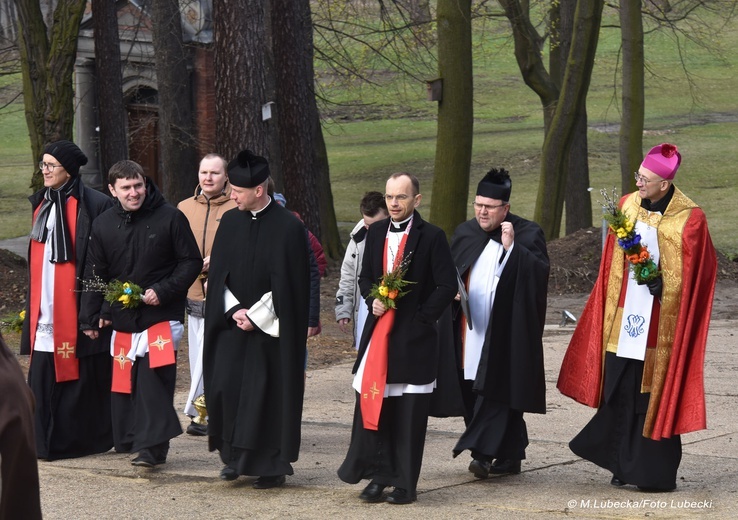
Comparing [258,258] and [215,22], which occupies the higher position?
[215,22]

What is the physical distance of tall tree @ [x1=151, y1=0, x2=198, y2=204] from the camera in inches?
854

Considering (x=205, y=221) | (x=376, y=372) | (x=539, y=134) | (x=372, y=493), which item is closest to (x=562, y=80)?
(x=205, y=221)

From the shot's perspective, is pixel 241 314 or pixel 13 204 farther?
pixel 13 204

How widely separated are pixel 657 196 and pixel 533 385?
1.36 metres

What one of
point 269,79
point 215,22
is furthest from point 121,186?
point 269,79

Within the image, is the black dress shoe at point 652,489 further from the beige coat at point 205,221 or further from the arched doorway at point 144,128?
the arched doorway at point 144,128

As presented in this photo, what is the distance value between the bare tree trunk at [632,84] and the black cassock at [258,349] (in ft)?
42.7

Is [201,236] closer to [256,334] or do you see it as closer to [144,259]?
[144,259]

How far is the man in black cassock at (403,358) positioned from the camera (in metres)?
→ 6.92

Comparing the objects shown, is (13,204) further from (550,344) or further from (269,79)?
(550,344)

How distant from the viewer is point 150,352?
25.4ft

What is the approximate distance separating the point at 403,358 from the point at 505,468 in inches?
47.3

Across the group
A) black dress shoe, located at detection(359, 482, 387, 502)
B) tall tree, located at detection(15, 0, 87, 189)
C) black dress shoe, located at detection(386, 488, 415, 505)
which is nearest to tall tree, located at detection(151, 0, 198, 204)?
tall tree, located at detection(15, 0, 87, 189)

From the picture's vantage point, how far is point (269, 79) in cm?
1961
